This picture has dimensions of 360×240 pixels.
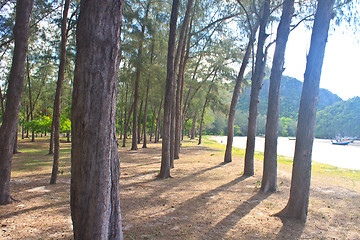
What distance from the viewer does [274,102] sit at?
7090 mm

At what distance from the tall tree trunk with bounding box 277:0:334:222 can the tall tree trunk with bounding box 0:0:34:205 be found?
5856mm

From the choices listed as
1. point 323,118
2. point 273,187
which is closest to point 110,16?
point 273,187

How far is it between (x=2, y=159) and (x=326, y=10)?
711 cm

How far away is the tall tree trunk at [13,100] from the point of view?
5133 millimetres

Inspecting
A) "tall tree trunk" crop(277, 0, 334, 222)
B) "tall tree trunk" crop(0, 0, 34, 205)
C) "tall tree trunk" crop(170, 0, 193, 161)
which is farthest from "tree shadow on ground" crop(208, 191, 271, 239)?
"tall tree trunk" crop(170, 0, 193, 161)

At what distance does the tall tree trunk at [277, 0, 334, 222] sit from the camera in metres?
4.78

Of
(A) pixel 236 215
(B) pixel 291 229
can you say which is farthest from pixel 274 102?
(B) pixel 291 229

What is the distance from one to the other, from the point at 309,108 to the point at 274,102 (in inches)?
91.9

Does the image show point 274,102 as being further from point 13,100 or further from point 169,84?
point 13,100

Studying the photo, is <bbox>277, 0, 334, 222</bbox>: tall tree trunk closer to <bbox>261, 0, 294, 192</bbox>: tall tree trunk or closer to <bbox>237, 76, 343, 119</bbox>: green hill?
<bbox>261, 0, 294, 192</bbox>: tall tree trunk

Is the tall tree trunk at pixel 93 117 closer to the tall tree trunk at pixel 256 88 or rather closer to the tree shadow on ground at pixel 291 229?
the tree shadow on ground at pixel 291 229

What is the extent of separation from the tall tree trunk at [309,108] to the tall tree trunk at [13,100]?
5.86 m

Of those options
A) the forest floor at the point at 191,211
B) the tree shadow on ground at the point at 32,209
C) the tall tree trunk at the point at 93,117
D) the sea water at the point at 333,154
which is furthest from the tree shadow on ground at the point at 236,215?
the sea water at the point at 333,154

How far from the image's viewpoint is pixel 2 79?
21.6 meters
